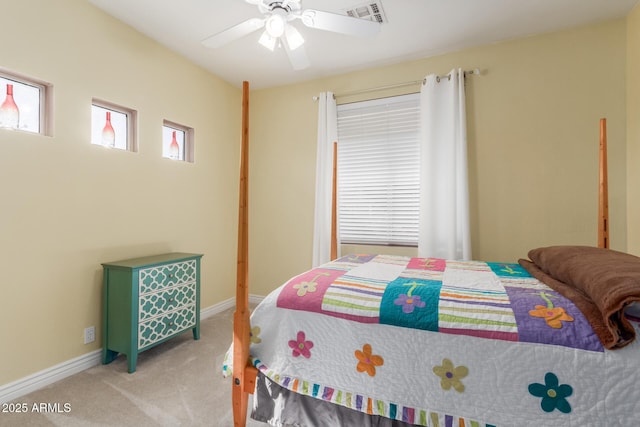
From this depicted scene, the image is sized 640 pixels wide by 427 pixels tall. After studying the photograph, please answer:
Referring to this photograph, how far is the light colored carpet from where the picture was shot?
1.68m


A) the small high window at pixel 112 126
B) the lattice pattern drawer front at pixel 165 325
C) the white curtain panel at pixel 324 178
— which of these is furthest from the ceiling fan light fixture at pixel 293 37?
the lattice pattern drawer front at pixel 165 325

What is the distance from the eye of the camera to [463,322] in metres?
1.18

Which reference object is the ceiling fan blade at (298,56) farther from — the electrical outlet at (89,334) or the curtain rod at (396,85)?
the electrical outlet at (89,334)

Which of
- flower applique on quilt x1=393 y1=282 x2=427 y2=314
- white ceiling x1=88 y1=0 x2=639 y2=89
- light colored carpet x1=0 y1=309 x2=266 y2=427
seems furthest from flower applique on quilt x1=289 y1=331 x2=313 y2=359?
white ceiling x1=88 y1=0 x2=639 y2=89

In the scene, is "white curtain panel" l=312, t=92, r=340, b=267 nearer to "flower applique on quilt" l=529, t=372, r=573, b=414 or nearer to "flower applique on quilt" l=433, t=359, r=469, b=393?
"flower applique on quilt" l=433, t=359, r=469, b=393

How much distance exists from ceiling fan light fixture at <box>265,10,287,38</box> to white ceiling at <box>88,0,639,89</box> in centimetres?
54

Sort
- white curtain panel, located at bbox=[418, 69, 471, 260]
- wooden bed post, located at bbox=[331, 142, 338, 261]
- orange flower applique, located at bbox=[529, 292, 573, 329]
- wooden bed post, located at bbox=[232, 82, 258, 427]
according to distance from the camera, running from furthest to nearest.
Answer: wooden bed post, located at bbox=[331, 142, 338, 261] → white curtain panel, located at bbox=[418, 69, 471, 260] → wooden bed post, located at bbox=[232, 82, 258, 427] → orange flower applique, located at bbox=[529, 292, 573, 329]

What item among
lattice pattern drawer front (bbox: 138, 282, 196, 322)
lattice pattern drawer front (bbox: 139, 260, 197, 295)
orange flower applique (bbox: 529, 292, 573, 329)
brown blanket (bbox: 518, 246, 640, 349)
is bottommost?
lattice pattern drawer front (bbox: 138, 282, 196, 322)

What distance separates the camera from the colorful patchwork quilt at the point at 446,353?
Result: 1033 millimetres

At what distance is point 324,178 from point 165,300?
5.98 ft

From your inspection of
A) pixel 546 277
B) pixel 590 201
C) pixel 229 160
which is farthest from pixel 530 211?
pixel 229 160

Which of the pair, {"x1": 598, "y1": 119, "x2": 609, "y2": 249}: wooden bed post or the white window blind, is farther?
the white window blind

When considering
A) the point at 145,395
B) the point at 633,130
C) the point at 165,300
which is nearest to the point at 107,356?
the point at 165,300

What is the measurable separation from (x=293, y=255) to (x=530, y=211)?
231cm
